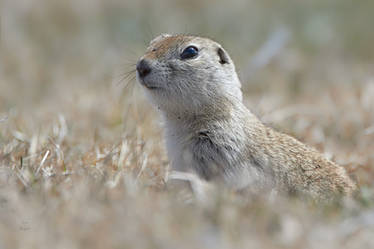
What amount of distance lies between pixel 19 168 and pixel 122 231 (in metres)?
1.55

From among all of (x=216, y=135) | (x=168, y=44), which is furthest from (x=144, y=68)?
(x=216, y=135)

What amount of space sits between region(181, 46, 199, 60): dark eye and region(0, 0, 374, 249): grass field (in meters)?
0.86

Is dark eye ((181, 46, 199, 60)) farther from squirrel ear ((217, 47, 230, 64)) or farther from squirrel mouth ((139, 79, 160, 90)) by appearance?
squirrel mouth ((139, 79, 160, 90))

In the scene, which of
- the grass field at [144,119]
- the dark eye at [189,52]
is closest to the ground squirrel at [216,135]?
the dark eye at [189,52]

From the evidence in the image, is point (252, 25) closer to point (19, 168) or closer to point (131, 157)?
point (131, 157)

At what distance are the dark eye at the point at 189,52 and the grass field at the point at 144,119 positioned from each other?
0.86 m

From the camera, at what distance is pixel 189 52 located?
4.79 m

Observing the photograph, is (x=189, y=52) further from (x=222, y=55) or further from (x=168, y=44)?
(x=222, y=55)

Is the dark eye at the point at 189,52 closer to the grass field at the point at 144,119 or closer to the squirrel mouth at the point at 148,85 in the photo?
A: the squirrel mouth at the point at 148,85

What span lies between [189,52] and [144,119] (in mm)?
1341

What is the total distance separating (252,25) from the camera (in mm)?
11109

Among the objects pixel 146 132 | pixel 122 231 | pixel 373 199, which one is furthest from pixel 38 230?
pixel 146 132

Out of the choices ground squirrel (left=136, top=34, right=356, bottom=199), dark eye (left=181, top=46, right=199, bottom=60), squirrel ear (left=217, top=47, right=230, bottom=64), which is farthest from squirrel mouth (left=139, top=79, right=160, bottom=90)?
squirrel ear (left=217, top=47, right=230, bottom=64)

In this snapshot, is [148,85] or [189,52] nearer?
[148,85]
